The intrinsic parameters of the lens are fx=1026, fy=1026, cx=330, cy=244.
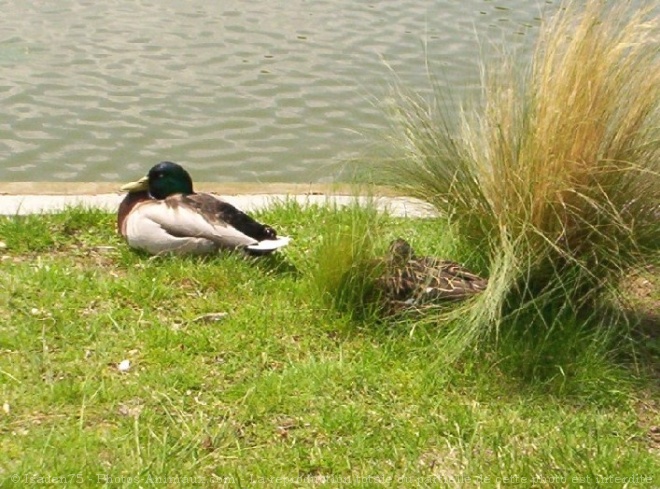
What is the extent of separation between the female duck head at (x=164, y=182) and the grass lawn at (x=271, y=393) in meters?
0.65

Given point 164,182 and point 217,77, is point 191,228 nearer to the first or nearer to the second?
point 164,182

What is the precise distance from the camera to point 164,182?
18.3ft

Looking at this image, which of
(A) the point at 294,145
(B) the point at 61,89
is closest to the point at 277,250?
(A) the point at 294,145

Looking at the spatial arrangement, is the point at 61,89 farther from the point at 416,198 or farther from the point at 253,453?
the point at 253,453

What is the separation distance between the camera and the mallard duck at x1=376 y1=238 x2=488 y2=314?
171 inches

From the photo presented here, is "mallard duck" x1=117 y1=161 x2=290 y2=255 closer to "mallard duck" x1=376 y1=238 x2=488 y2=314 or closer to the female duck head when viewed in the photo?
the female duck head

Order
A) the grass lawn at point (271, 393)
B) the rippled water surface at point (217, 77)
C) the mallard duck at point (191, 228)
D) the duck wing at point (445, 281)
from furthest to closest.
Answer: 1. the rippled water surface at point (217, 77)
2. the mallard duck at point (191, 228)
3. the duck wing at point (445, 281)
4. the grass lawn at point (271, 393)

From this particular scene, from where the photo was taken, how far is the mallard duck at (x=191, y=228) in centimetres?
504

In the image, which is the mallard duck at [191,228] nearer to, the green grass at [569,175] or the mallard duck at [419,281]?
the mallard duck at [419,281]

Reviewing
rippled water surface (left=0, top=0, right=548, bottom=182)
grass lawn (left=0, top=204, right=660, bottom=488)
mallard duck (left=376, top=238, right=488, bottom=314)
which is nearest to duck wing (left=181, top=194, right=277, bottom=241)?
grass lawn (left=0, top=204, right=660, bottom=488)

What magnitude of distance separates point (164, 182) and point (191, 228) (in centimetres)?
59

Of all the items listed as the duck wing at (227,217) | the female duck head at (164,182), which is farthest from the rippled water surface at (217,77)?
the duck wing at (227,217)

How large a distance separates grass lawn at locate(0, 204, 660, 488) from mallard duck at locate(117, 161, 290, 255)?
0.33 feet

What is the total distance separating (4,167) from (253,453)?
166 inches
